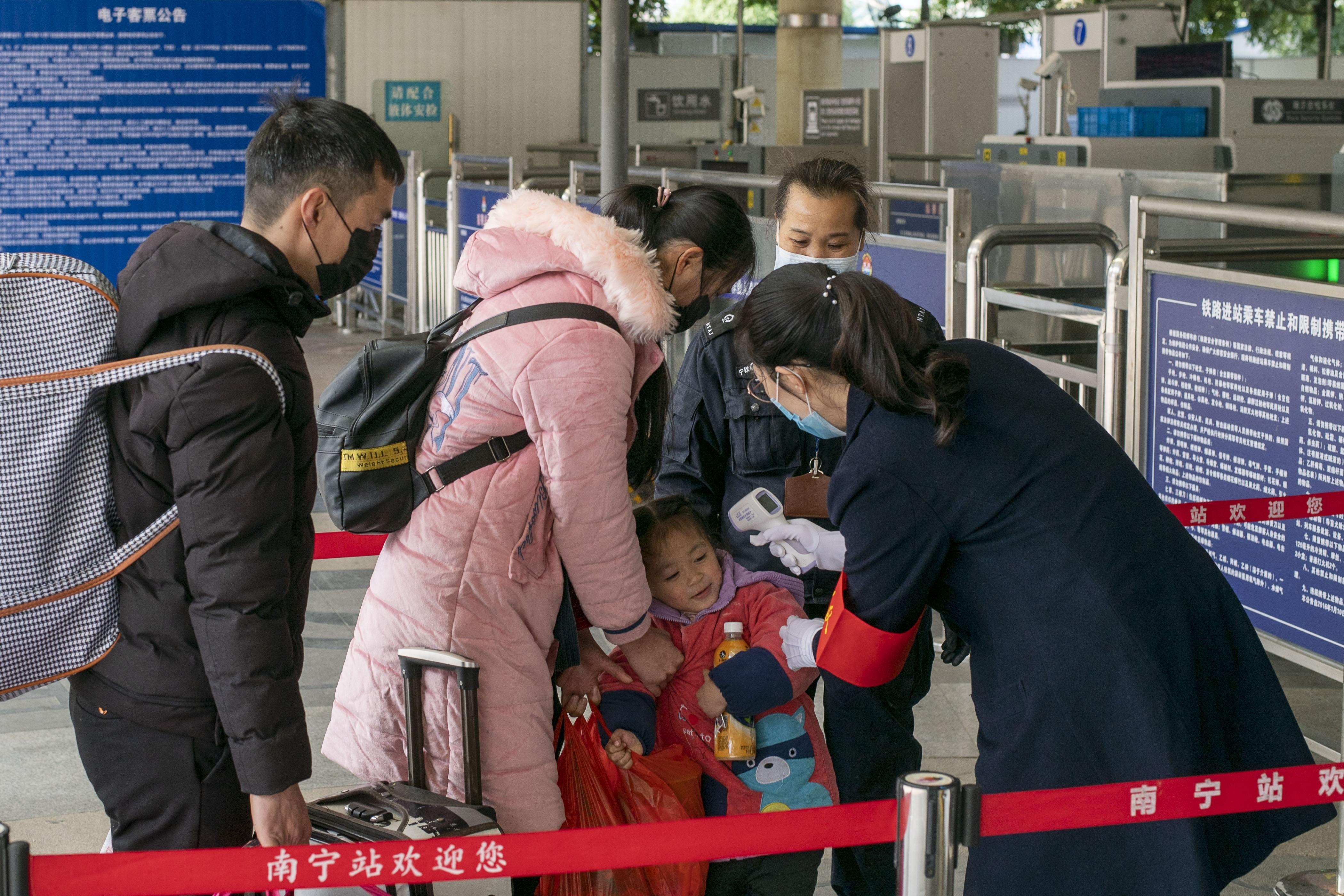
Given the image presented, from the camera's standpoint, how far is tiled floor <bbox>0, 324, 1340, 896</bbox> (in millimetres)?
3752

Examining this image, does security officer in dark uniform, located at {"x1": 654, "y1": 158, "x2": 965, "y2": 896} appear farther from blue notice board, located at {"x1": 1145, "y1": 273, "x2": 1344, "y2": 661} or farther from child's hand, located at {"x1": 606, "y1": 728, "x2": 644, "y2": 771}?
blue notice board, located at {"x1": 1145, "y1": 273, "x2": 1344, "y2": 661}

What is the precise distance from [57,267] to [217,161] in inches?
190

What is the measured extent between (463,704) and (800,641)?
0.66m

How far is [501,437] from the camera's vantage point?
2377 millimetres

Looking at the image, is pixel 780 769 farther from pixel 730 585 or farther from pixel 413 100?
pixel 413 100

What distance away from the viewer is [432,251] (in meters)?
11.5

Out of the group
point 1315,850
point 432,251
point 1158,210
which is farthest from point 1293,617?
point 432,251

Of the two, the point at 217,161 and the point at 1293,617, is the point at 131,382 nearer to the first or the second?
the point at 1293,617

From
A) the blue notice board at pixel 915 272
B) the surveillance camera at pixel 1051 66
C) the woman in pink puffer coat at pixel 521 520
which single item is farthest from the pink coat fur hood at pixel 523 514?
the surveillance camera at pixel 1051 66

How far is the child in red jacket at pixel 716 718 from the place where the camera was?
2.79m

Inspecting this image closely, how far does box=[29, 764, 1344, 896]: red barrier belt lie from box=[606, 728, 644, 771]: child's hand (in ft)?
1.83

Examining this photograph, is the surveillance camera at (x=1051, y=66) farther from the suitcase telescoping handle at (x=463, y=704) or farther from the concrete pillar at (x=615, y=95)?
the suitcase telescoping handle at (x=463, y=704)

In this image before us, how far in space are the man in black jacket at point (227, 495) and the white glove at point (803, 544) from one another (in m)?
1.01

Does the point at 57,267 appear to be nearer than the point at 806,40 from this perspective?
Yes
